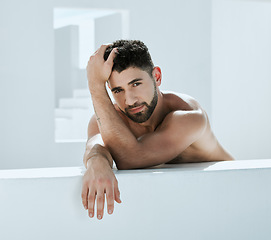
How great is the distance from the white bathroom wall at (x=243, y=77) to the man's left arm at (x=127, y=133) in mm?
4914

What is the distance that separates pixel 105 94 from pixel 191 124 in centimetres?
35

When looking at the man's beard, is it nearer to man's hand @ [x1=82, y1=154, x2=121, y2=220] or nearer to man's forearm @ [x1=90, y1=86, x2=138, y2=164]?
man's forearm @ [x1=90, y1=86, x2=138, y2=164]

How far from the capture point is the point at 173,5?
14.6 ft

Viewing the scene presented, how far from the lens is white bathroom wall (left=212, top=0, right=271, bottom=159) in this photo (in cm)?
642

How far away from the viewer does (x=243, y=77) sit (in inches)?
256

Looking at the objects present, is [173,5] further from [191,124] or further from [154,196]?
[154,196]

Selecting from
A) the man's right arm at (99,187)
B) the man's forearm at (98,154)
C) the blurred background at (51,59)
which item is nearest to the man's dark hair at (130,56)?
the man's forearm at (98,154)

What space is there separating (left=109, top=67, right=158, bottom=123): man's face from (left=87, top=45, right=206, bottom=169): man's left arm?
6 cm

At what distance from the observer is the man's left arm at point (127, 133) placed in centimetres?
154

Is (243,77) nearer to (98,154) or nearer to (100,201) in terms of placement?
(98,154)

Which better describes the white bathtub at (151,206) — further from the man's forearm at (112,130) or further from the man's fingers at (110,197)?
the man's forearm at (112,130)

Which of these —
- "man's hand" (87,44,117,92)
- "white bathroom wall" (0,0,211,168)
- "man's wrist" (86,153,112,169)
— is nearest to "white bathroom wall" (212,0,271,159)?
"white bathroom wall" (0,0,211,168)

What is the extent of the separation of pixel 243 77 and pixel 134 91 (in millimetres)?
5151

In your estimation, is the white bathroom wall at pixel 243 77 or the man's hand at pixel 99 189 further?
the white bathroom wall at pixel 243 77
